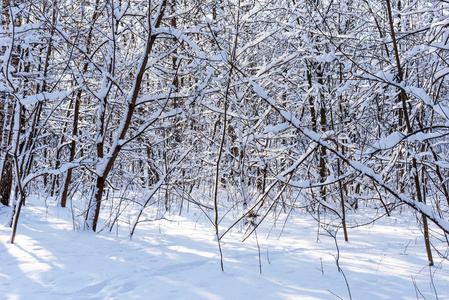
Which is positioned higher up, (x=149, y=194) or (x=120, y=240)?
(x=149, y=194)

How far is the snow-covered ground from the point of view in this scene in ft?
7.74

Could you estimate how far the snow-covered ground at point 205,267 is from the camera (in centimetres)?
236

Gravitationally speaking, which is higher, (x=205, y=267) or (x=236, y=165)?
(x=236, y=165)

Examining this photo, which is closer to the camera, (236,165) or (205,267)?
(205,267)

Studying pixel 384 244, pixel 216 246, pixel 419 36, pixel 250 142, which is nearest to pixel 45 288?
pixel 216 246

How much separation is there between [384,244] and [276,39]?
14.3 ft

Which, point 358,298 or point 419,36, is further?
point 419,36

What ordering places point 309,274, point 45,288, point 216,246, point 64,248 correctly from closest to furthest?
1. point 45,288
2. point 309,274
3. point 64,248
4. point 216,246

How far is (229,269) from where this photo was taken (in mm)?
2879

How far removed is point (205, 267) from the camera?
9.68ft

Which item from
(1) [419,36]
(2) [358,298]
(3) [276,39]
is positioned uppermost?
(3) [276,39]

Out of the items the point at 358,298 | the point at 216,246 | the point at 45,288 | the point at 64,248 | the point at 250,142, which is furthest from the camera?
the point at 250,142

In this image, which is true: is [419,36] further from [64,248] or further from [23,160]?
[23,160]

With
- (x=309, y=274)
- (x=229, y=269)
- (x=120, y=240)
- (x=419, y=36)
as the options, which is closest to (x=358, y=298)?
(x=309, y=274)
